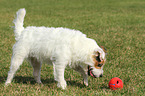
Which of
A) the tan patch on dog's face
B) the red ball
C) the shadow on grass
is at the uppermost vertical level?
the tan patch on dog's face

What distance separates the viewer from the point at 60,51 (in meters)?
5.39

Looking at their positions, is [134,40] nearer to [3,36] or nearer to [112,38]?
[112,38]

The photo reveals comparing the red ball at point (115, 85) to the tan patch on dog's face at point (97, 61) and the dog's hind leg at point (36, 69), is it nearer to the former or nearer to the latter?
the tan patch on dog's face at point (97, 61)

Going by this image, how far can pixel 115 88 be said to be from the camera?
225 inches

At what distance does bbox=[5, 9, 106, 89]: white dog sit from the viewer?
5414mm

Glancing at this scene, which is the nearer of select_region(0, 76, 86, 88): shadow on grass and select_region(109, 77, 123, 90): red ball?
select_region(109, 77, 123, 90): red ball

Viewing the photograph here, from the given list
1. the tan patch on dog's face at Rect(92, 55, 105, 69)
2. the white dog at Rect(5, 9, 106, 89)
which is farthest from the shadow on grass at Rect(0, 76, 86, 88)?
the tan patch on dog's face at Rect(92, 55, 105, 69)

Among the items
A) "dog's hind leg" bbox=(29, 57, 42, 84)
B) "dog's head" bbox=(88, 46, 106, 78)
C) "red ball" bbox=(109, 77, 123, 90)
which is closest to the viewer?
"dog's head" bbox=(88, 46, 106, 78)

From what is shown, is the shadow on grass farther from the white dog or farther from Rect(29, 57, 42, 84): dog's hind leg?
the white dog

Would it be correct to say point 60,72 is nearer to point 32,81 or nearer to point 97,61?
point 97,61

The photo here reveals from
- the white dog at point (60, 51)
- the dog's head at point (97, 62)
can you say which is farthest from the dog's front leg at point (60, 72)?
the dog's head at point (97, 62)

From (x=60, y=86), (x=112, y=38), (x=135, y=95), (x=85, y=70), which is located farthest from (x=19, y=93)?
(x=112, y=38)

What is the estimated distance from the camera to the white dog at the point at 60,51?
5414 millimetres

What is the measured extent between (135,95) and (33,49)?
2597 mm
